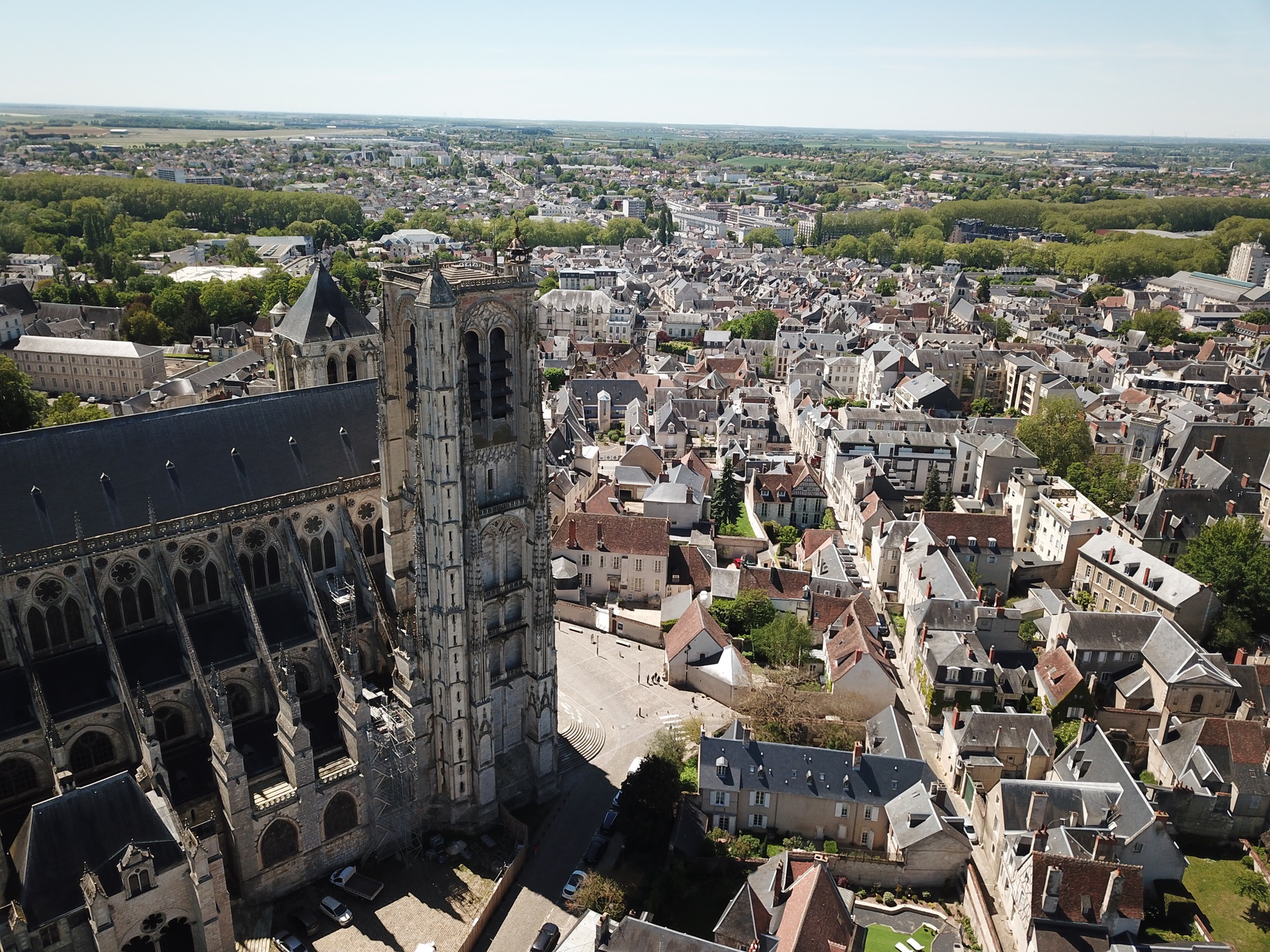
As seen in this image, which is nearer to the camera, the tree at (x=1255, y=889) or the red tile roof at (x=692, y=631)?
the tree at (x=1255, y=889)

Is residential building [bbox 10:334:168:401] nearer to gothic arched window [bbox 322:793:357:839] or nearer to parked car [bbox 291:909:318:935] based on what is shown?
gothic arched window [bbox 322:793:357:839]

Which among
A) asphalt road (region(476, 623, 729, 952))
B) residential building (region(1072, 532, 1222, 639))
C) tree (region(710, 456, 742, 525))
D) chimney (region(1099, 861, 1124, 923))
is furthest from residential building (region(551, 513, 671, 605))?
chimney (region(1099, 861, 1124, 923))

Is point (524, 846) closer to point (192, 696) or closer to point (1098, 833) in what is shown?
point (192, 696)

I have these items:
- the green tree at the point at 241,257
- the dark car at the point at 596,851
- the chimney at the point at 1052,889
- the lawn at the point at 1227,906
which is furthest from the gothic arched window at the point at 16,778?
the green tree at the point at 241,257

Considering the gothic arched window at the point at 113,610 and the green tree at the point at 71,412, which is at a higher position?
the gothic arched window at the point at 113,610

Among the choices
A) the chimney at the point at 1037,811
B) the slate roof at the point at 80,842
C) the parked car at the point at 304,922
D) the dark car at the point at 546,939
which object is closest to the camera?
the slate roof at the point at 80,842

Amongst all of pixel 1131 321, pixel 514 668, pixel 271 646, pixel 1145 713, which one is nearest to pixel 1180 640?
pixel 1145 713

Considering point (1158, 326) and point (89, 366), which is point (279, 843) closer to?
point (89, 366)

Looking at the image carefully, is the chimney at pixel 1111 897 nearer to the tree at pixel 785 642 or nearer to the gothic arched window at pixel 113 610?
the tree at pixel 785 642
